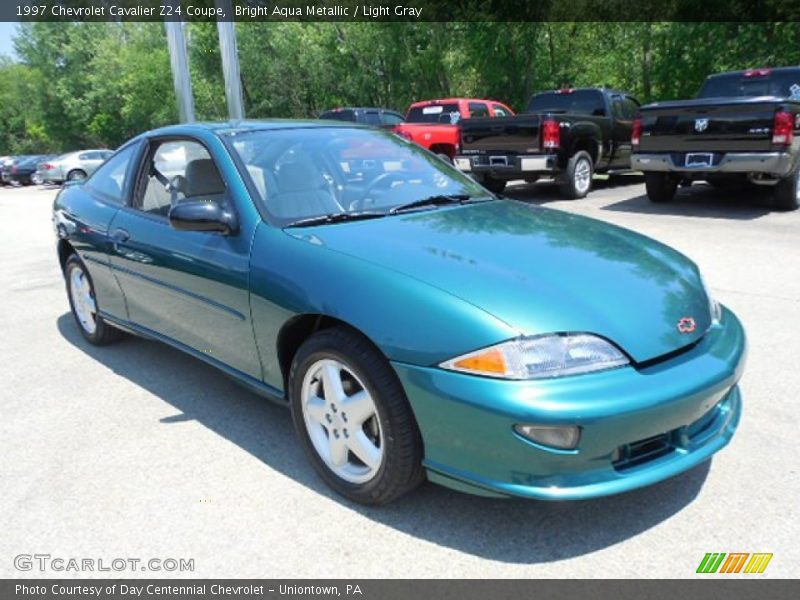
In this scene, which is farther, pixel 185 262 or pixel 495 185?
pixel 495 185

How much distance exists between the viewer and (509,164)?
10.7m

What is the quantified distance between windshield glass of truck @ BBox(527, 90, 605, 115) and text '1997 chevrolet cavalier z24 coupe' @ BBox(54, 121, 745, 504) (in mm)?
9314

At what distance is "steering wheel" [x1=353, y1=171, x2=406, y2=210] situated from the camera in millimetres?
3322

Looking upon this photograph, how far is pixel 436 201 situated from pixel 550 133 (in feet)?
24.6

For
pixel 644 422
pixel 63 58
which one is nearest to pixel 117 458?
pixel 644 422

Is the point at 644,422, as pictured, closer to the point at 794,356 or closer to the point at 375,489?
the point at 375,489

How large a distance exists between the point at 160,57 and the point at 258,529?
132 feet

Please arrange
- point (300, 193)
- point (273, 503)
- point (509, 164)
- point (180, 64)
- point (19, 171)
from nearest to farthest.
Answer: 1. point (273, 503)
2. point (300, 193)
3. point (509, 164)
4. point (180, 64)
5. point (19, 171)

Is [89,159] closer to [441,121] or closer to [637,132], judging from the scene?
[441,121]

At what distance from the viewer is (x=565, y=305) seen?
234 centimetres

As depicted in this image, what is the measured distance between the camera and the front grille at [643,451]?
2.25m

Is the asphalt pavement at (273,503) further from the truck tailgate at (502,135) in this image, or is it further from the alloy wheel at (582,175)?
the alloy wheel at (582,175)

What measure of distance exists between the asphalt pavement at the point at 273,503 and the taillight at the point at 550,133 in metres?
6.41

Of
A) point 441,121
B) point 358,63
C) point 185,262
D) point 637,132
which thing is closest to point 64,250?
point 185,262
